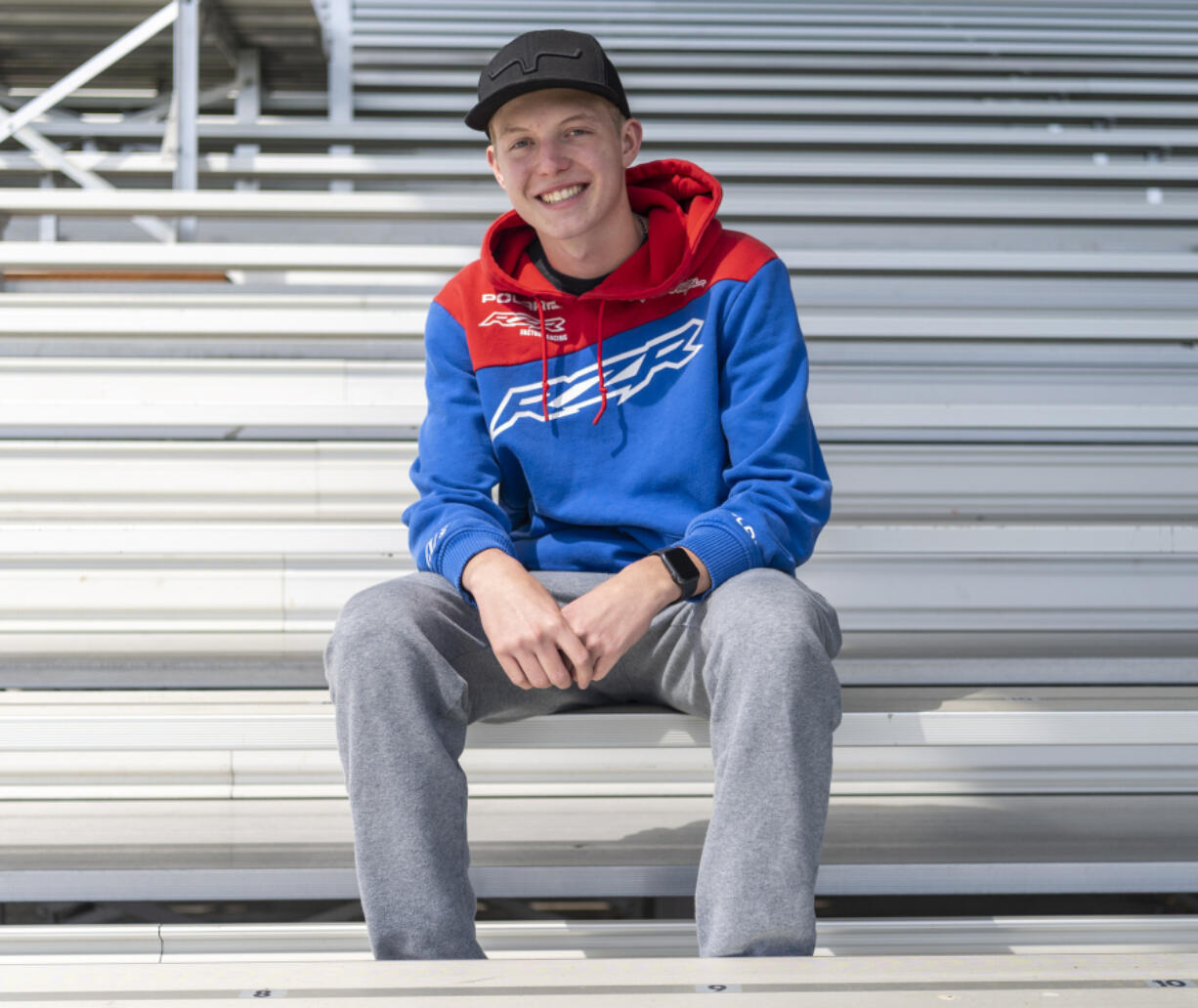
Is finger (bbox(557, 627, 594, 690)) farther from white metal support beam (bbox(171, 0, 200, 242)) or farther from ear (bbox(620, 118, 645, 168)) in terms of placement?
white metal support beam (bbox(171, 0, 200, 242))

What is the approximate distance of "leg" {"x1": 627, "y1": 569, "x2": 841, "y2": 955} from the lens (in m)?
0.85

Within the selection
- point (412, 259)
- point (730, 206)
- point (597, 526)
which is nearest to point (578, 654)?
point (597, 526)

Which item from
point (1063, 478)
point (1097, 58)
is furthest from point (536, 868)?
point (1097, 58)

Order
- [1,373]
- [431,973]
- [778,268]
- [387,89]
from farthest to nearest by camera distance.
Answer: [387,89]
[1,373]
[778,268]
[431,973]

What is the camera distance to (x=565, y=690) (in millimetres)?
1146

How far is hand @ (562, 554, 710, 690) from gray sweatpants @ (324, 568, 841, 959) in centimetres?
6

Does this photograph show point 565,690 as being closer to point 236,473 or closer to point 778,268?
point 778,268

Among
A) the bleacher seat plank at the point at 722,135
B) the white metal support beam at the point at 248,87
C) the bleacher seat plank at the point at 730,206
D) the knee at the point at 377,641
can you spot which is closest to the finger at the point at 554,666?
the knee at the point at 377,641

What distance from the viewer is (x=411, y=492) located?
1.61 m

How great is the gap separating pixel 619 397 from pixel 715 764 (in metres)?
0.44

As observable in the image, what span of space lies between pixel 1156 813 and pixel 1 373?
170 cm

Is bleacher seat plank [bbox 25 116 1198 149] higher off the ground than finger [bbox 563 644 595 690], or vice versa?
bleacher seat plank [bbox 25 116 1198 149]

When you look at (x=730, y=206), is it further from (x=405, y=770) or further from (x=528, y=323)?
(x=405, y=770)

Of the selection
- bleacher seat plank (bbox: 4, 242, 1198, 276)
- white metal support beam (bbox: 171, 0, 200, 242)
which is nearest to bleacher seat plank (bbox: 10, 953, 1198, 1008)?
bleacher seat plank (bbox: 4, 242, 1198, 276)
